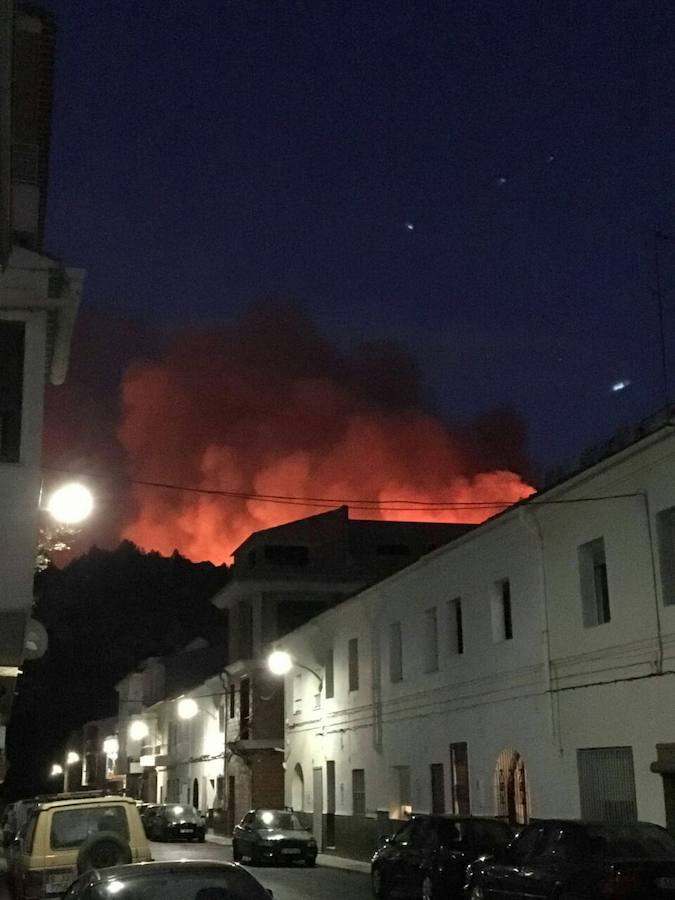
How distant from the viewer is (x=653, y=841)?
12531 millimetres

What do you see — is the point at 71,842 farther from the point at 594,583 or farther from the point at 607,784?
the point at 594,583

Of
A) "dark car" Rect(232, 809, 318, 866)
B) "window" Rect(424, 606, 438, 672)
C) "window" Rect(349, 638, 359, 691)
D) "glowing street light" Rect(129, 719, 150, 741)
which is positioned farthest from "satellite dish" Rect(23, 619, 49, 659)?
"glowing street light" Rect(129, 719, 150, 741)

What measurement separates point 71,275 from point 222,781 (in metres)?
Result: 37.7

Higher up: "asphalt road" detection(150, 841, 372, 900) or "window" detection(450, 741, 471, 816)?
"window" detection(450, 741, 471, 816)

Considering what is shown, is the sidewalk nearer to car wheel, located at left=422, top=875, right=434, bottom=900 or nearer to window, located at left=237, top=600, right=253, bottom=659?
car wheel, located at left=422, top=875, right=434, bottom=900

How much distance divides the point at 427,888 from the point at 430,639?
9.49 meters

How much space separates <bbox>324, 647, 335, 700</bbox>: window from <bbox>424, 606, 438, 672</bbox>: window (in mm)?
7996

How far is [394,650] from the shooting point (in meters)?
29.1

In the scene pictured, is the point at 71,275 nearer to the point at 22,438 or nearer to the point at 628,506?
the point at 22,438

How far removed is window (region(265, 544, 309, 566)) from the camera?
50062mm

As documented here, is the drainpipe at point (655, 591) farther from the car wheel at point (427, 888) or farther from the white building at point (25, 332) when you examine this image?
the white building at point (25, 332)

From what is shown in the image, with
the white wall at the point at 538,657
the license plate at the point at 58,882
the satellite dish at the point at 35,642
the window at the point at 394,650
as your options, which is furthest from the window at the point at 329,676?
the license plate at the point at 58,882

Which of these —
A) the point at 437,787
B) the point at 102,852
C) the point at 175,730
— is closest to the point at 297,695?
the point at 437,787

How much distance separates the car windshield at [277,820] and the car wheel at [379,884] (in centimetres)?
1050
